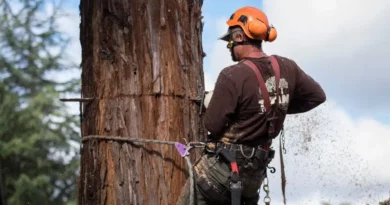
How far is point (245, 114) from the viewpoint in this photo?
3.55 meters

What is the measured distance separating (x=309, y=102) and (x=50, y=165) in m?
17.2

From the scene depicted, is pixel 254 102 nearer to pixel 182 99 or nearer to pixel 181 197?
pixel 182 99

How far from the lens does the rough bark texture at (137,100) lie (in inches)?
140

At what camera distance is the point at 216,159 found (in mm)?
3607

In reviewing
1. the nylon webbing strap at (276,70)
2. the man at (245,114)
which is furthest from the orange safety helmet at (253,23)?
the nylon webbing strap at (276,70)

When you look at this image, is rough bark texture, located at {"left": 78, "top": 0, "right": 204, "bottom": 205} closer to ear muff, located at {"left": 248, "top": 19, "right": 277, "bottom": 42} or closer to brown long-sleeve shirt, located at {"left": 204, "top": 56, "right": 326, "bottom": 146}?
brown long-sleeve shirt, located at {"left": 204, "top": 56, "right": 326, "bottom": 146}

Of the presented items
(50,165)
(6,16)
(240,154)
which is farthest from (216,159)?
(6,16)

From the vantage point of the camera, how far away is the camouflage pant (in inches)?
141

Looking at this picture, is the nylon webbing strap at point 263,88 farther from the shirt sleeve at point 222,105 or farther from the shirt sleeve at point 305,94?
the shirt sleeve at point 305,94

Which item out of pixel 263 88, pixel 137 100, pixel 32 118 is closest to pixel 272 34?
pixel 263 88

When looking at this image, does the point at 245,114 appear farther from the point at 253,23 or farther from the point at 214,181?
the point at 253,23

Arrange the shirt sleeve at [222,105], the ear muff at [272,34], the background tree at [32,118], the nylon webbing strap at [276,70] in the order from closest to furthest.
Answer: the shirt sleeve at [222,105], the nylon webbing strap at [276,70], the ear muff at [272,34], the background tree at [32,118]

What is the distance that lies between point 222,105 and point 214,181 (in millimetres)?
432

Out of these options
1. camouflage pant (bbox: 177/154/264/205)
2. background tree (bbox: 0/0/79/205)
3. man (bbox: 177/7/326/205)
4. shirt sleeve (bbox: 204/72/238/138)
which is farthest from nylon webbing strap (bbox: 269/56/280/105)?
background tree (bbox: 0/0/79/205)
